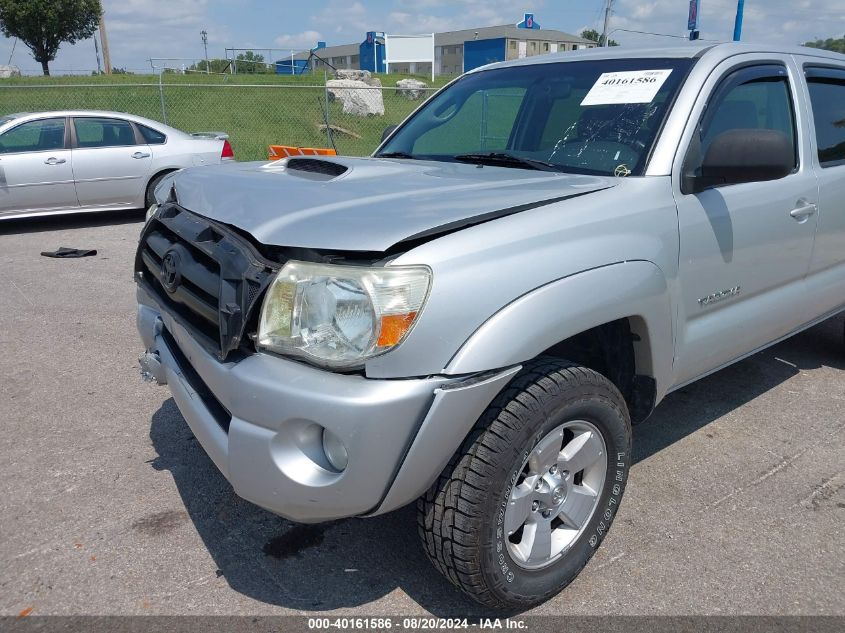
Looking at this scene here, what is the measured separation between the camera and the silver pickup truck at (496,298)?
196cm

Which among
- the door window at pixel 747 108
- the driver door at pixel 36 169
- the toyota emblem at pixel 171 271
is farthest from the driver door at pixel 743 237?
the driver door at pixel 36 169

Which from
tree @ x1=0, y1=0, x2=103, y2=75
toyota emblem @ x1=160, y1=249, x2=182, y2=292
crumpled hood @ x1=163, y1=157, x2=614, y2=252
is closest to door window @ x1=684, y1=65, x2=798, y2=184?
crumpled hood @ x1=163, y1=157, x2=614, y2=252

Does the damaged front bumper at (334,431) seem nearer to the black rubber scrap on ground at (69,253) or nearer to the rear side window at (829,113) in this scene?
the rear side window at (829,113)

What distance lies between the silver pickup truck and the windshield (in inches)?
0.6

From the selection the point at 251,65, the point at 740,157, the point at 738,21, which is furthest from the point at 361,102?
the point at 251,65

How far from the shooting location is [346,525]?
9.43 ft

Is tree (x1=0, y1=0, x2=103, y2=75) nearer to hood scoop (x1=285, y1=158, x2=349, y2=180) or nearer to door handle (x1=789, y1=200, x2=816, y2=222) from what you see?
hood scoop (x1=285, y1=158, x2=349, y2=180)

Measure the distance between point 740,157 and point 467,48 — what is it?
72.0 m

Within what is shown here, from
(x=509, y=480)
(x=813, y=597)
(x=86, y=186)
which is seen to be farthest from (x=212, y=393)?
(x=86, y=186)

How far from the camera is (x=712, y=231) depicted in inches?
109

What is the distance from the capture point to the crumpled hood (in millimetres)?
2064

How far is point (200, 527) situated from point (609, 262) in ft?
6.19

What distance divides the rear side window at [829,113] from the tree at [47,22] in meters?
43.7

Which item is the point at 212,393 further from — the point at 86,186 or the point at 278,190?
the point at 86,186
